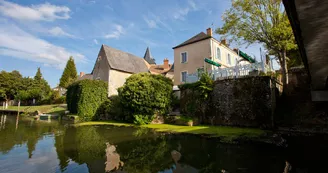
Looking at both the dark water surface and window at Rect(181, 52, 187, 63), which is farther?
window at Rect(181, 52, 187, 63)

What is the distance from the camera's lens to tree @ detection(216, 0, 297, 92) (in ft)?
39.6

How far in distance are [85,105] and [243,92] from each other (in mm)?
15617

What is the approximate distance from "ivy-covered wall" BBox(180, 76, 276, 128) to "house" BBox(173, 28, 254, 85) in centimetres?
578

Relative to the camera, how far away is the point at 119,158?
19.1 feet

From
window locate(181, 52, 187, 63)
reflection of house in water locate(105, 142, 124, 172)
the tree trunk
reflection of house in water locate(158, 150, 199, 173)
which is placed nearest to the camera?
reflection of house in water locate(158, 150, 199, 173)

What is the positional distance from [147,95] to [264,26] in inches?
434

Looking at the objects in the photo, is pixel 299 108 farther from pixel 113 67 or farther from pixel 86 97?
pixel 113 67

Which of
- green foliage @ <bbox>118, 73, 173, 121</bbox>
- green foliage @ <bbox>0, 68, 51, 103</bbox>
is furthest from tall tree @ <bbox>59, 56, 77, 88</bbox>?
green foliage @ <bbox>118, 73, 173, 121</bbox>

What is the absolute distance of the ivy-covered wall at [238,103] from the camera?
10.4 m

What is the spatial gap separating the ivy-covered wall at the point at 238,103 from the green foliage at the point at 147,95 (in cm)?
227

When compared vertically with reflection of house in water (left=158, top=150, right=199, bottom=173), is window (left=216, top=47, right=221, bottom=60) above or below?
above

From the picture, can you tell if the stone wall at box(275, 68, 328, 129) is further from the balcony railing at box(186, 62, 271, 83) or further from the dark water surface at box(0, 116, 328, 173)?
the dark water surface at box(0, 116, 328, 173)

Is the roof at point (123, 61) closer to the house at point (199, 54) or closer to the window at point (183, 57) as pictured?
the house at point (199, 54)

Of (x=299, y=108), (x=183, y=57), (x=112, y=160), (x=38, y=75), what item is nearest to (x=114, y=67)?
(x=183, y=57)
